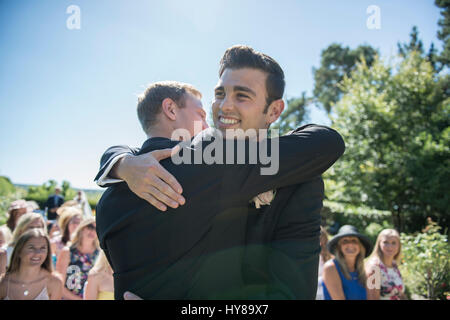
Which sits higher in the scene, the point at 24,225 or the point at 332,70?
the point at 332,70

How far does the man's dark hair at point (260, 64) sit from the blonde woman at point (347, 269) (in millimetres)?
3443

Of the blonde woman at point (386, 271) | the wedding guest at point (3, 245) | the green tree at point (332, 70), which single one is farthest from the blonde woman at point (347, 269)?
the green tree at point (332, 70)

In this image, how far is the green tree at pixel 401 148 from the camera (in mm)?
13477

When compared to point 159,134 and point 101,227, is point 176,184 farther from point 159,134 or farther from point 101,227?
point 159,134

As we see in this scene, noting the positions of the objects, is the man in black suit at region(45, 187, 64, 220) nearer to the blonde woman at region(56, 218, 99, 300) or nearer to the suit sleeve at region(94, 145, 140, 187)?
the blonde woman at region(56, 218, 99, 300)

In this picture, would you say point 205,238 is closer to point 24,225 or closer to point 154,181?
point 154,181

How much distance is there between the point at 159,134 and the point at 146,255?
2.36ft

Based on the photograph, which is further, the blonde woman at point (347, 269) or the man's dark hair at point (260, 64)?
the blonde woman at point (347, 269)

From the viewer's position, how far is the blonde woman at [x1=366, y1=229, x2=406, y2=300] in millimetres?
4586

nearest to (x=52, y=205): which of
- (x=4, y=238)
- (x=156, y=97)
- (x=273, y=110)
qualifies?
(x=4, y=238)

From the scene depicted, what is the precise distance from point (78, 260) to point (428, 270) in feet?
18.4

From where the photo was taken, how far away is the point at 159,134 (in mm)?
1861

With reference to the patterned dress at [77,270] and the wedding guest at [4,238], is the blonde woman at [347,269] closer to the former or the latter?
the patterned dress at [77,270]

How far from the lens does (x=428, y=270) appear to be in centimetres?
571
